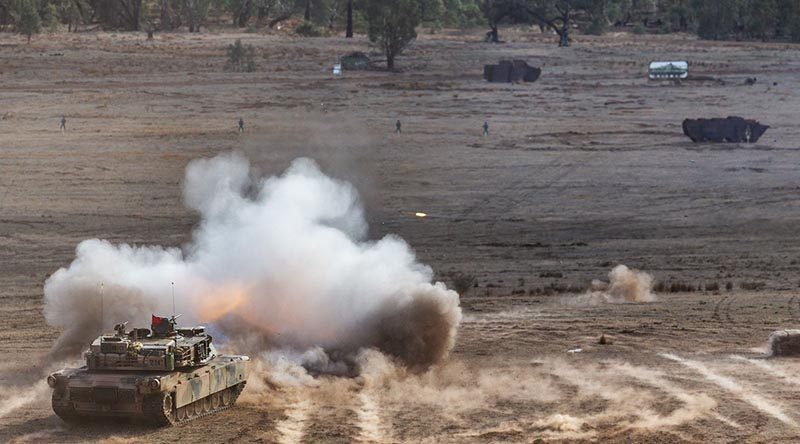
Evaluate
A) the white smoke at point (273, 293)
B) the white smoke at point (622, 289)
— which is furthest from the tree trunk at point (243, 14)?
the white smoke at point (273, 293)

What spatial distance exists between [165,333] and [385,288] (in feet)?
19.9

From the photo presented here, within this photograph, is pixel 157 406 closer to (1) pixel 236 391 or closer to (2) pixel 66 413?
(2) pixel 66 413

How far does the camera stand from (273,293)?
1159 inches

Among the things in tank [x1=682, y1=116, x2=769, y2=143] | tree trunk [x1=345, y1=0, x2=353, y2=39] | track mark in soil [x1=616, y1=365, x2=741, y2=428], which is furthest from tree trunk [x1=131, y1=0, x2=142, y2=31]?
track mark in soil [x1=616, y1=365, x2=741, y2=428]

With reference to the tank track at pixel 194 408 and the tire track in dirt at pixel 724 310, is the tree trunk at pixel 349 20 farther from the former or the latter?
the tank track at pixel 194 408

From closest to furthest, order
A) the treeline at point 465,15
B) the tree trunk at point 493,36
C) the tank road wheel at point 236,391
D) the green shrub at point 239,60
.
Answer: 1. the tank road wheel at point 236,391
2. the green shrub at point 239,60
3. the tree trunk at point 493,36
4. the treeline at point 465,15

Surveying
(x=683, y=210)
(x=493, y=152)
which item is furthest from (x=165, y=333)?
(x=493, y=152)

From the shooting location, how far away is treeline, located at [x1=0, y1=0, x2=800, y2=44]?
114 m

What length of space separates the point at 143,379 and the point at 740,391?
11410 millimetres

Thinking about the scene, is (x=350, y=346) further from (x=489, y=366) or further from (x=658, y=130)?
(x=658, y=130)

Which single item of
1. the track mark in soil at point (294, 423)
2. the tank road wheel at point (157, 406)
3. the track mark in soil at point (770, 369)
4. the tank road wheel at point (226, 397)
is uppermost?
the tank road wheel at point (157, 406)

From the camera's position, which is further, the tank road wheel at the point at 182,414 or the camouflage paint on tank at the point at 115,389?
the tank road wheel at the point at 182,414

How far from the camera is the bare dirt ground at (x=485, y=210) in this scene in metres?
25.6

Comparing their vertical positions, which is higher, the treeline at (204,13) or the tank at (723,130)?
the treeline at (204,13)
